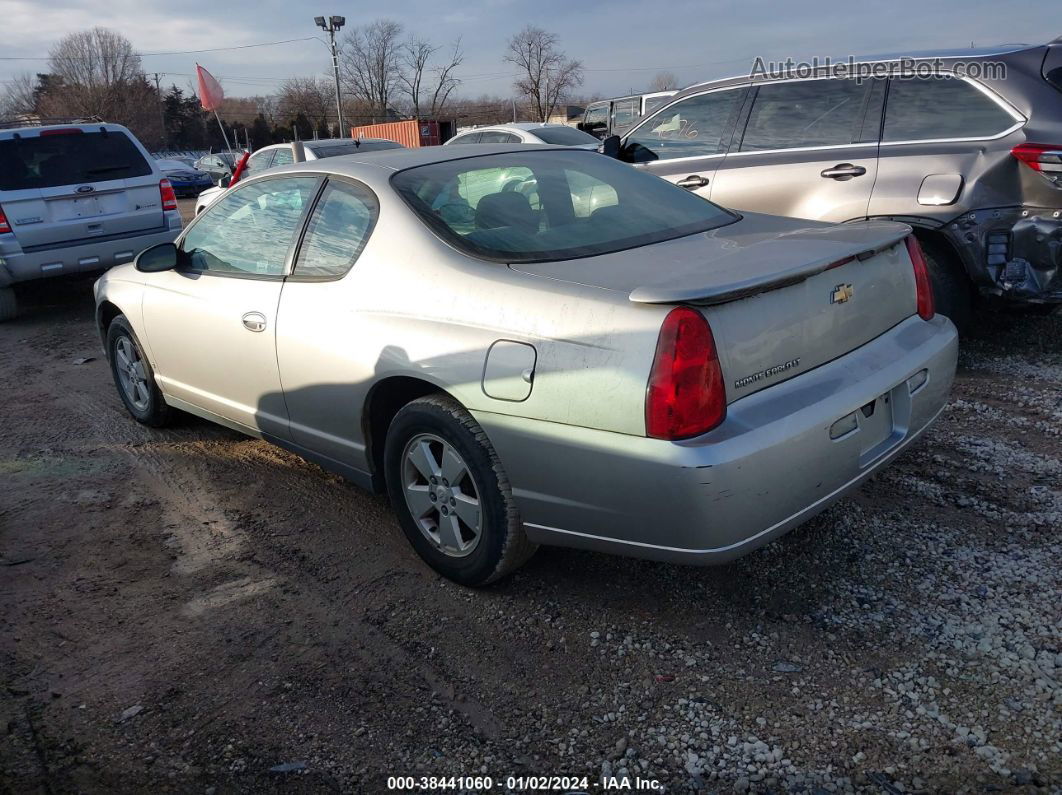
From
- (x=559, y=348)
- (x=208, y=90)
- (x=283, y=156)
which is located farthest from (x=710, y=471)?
(x=208, y=90)

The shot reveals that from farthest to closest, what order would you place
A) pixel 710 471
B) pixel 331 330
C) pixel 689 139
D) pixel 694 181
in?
1. pixel 689 139
2. pixel 694 181
3. pixel 331 330
4. pixel 710 471

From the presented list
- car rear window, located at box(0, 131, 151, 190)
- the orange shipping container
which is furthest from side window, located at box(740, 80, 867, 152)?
the orange shipping container

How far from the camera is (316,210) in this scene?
363cm

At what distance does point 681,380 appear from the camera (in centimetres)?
241

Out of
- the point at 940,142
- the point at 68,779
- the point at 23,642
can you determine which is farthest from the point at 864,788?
the point at 940,142

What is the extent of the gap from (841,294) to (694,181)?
11.6ft

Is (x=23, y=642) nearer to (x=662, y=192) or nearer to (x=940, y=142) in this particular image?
(x=662, y=192)

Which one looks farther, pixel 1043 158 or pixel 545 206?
pixel 1043 158

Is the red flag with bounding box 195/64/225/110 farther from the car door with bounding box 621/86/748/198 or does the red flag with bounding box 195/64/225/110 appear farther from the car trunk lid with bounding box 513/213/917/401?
the car trunk lid with bounding box 513/213/917/401

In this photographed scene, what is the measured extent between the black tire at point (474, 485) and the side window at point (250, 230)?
106 centimetres

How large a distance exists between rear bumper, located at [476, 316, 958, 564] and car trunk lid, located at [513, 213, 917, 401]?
0.10 m

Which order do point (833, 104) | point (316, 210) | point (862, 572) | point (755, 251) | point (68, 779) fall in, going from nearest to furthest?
point (68, 779) → point (755, 251) → point (862, 572) → point (316, 210) → point (833, 104)

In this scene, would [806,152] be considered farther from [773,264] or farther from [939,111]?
[773,264]

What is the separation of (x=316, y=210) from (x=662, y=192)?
4.98 ft
